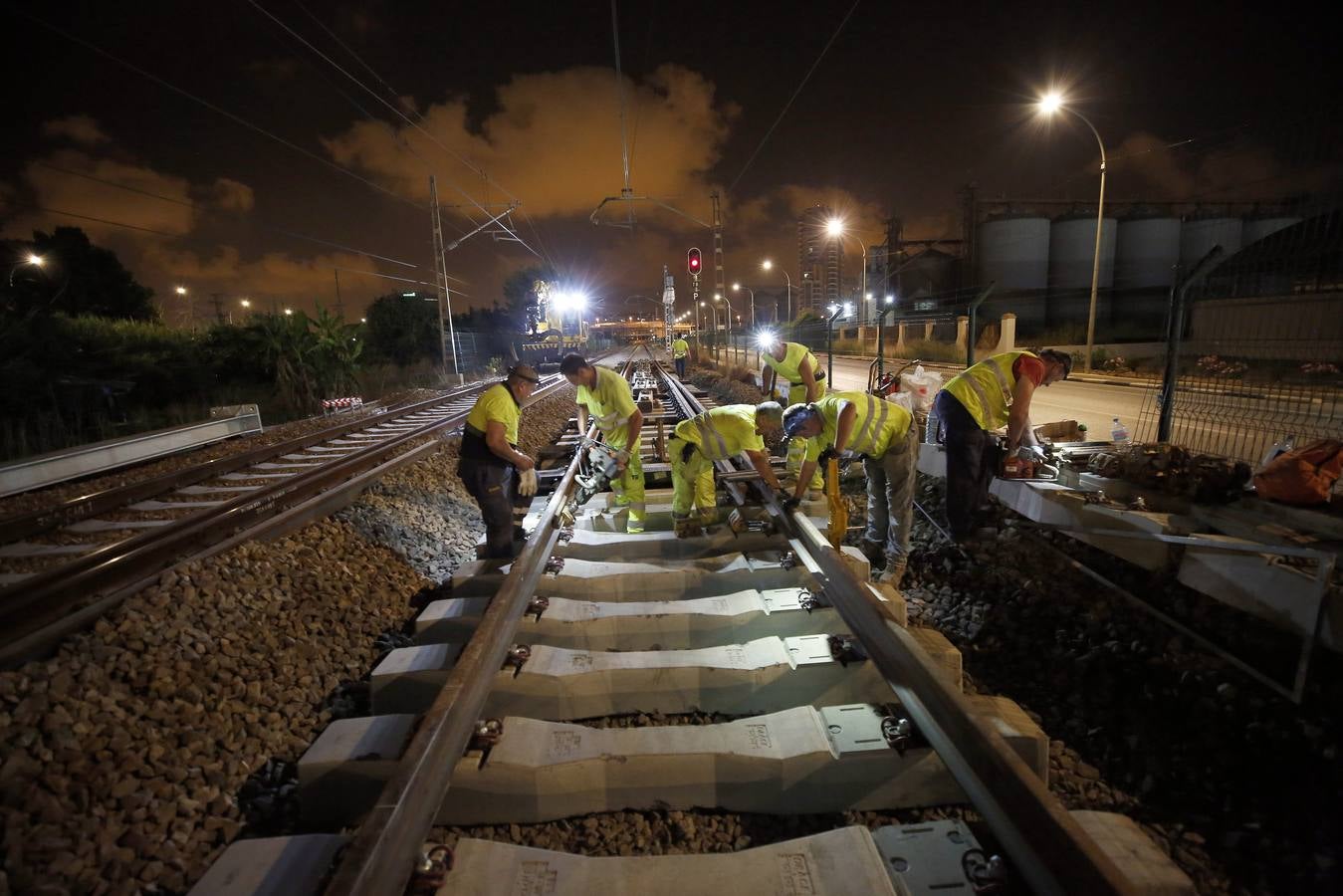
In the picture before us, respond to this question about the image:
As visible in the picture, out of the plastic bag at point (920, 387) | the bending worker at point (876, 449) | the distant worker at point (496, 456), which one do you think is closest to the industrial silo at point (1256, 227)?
the plastic bag at point (920, 387)

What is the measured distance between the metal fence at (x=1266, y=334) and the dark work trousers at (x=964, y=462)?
216cm

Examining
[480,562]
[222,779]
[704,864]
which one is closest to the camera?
[704,864]

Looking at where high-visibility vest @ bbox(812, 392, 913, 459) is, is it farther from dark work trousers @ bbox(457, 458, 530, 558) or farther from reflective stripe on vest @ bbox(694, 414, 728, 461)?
dark work trousers @ bbox(457, 458, 530, 558)

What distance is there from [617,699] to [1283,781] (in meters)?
3.07

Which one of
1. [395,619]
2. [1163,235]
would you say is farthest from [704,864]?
[1163,235]

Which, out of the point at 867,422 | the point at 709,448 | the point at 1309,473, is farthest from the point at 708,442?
the point at 1309,473

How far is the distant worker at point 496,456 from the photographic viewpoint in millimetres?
4879

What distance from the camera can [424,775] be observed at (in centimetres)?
206

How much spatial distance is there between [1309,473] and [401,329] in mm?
41483

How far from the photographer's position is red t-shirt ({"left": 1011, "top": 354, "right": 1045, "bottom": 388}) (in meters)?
4.86

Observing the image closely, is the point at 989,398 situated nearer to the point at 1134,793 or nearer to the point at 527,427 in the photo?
the point at 1134,793

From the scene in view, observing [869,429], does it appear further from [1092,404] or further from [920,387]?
[1092,404]

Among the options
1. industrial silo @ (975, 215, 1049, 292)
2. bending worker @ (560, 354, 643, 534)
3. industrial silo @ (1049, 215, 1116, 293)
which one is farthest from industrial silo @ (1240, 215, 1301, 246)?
bending worker @ (560, 354, 643, 534)

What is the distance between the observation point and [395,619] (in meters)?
4.43
